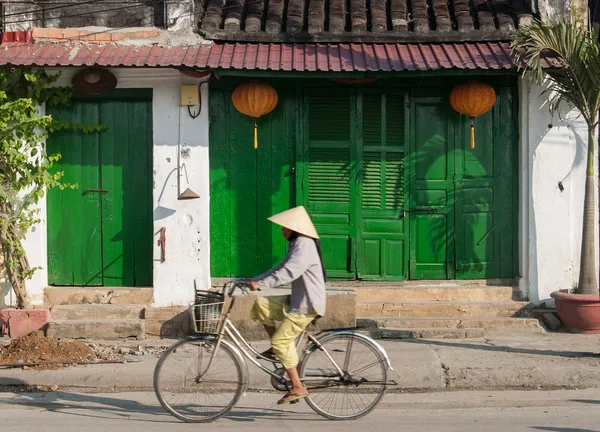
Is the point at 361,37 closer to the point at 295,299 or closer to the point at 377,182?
the point at 377,182

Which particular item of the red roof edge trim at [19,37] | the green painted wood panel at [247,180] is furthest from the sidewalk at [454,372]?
the red roof edge trim at [19,37]

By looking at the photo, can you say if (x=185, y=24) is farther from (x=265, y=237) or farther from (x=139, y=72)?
(x=265, y=237)

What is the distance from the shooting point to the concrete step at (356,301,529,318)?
1038 centimetres

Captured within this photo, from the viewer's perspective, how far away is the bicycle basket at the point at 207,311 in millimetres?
6550

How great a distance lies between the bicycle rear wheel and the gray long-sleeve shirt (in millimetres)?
318

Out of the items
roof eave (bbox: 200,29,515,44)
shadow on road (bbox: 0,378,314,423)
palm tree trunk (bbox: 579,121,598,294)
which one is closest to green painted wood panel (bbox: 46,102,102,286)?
roof eave (bbox: 200,29,515,44)

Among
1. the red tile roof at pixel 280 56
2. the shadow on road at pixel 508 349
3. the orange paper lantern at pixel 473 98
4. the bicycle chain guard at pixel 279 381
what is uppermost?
the red tile roof at pixel 280 56

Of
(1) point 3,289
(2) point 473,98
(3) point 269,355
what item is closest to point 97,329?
(1) point 3,289

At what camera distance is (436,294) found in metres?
10.5

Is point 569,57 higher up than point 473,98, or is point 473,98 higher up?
point 569,57

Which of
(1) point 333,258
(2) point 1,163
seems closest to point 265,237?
(1) point 333,258

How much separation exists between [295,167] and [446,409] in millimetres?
4192

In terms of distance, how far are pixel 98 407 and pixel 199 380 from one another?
1.22 metres

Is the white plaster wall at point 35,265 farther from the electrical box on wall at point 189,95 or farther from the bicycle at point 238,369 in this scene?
the bicycle at point 238,369
